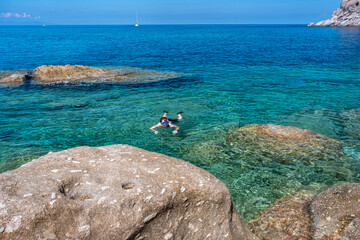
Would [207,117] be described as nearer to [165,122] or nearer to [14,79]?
[165,122]

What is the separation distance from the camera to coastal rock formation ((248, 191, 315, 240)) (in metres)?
8.66

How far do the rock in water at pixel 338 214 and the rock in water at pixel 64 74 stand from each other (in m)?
30.2

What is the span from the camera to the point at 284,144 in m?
15.3

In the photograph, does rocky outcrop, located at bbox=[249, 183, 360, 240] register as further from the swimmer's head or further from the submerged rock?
the swimmer's head

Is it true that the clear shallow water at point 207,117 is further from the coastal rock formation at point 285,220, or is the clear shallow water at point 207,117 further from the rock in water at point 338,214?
the rock in water at point 338,214

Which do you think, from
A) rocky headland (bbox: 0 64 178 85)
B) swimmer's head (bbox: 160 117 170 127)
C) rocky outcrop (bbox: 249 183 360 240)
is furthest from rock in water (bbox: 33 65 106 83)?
rocky outcrop (bbox: 249 183 360 240)

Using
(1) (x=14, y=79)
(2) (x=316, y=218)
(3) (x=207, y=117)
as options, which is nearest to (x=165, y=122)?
(3) (x=207, y=117)

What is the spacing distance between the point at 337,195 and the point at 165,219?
6552 mm

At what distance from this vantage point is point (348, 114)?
20547mm

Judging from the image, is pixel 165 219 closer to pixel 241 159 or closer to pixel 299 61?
pixel 241 159

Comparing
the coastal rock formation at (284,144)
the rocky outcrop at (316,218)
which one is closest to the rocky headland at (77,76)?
the coastal rock formation at (284,144)

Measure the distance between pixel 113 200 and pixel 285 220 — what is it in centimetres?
633

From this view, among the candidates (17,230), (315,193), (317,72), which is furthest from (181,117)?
(317,72)

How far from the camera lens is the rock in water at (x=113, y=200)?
500 centimetres
